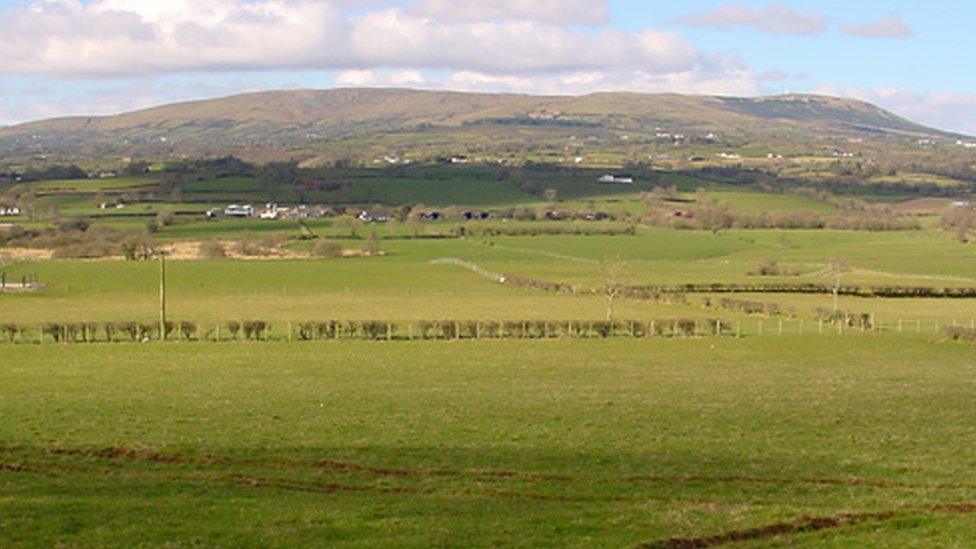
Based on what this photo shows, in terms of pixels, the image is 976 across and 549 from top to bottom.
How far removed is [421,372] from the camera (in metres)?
42.6

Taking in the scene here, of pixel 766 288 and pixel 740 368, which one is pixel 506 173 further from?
pixel 740 368

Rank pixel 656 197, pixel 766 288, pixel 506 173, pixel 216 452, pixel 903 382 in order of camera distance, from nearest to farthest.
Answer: pixel 216 452
pixel 903 382
pixel 766 288
pixel 656 197
pixel 506 173

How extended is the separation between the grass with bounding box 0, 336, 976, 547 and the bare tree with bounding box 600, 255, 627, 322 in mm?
24659

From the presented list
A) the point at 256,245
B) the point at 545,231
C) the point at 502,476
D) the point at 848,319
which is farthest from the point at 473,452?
the point at 545,231

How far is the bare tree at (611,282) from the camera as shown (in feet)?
228

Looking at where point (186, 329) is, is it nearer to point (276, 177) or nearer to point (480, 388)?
point (480, 388)

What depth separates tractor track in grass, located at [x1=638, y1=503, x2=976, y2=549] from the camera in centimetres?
1705

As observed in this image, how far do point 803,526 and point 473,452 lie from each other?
797 cm

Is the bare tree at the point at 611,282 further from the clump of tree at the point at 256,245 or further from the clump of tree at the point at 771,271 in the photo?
the clump of tree at the point at 256,245

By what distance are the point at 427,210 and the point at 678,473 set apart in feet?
422

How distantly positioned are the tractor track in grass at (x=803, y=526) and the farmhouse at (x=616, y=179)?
161501 mm

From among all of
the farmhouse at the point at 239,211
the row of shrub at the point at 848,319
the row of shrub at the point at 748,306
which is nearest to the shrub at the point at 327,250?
the farmhouse at the point at 239,211

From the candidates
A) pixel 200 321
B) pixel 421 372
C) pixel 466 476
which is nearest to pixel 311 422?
pixel 466 476

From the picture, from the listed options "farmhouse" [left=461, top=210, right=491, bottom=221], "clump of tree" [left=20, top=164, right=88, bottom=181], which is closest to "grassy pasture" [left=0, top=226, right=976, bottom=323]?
"farmhouse" [left=461, top=210, right=491, bottom=221]
